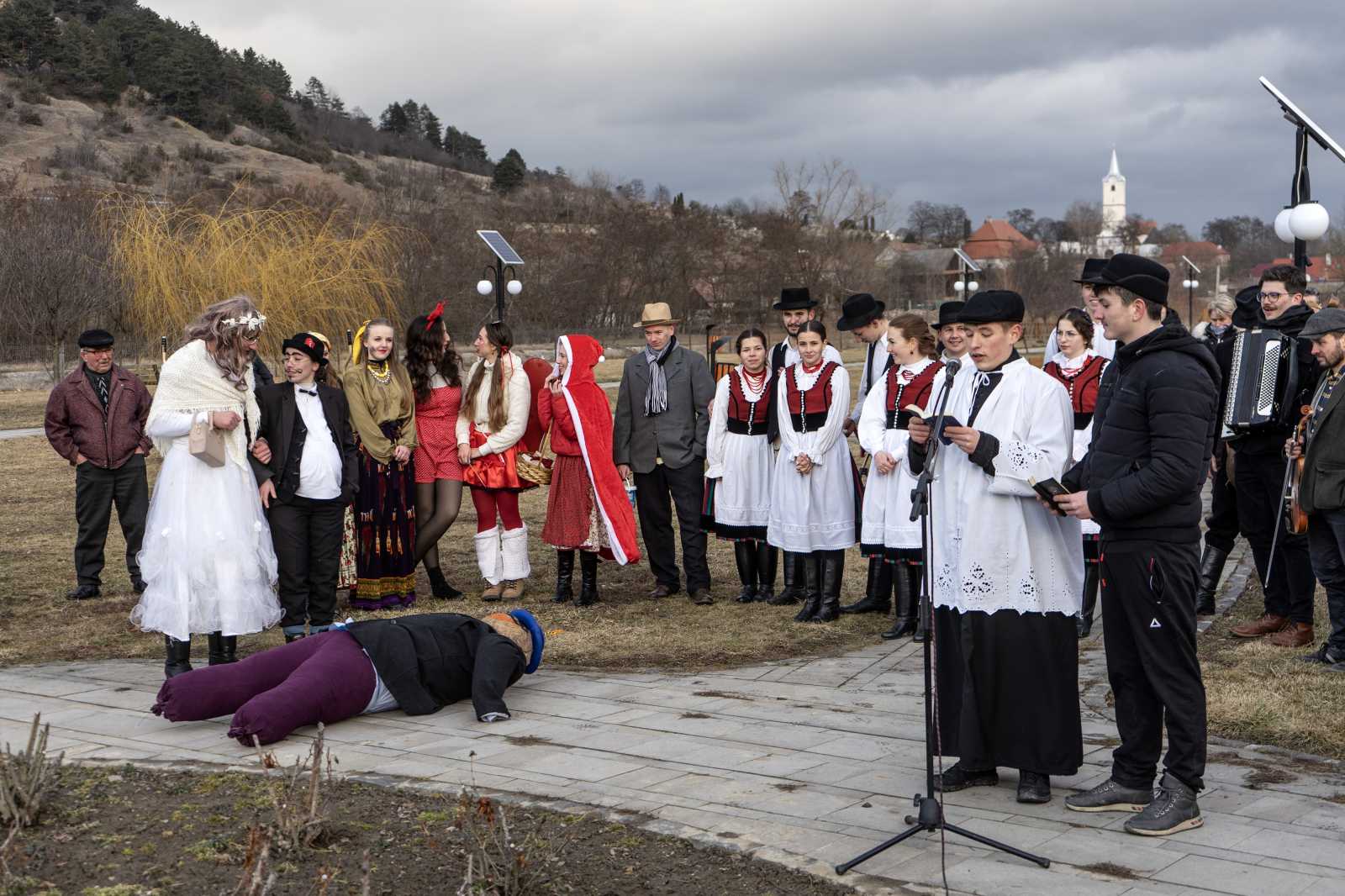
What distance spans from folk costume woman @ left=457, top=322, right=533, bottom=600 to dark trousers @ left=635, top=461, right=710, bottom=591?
2.93 ft

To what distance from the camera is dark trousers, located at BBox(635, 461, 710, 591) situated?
951cm

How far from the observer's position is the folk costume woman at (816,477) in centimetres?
873

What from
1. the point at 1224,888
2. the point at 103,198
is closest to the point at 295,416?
the point at 1224,888

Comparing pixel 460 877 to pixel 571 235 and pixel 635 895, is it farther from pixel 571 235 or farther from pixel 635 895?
pixel 571 235

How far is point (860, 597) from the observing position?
9.55m

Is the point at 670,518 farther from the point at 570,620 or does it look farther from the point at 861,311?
the point at 861,311

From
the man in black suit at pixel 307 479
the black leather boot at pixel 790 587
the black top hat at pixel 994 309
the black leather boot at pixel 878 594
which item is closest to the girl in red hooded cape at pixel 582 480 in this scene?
the black leather boot at pixel 790 587

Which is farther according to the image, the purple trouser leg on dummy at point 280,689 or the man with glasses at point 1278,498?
the man with glasses at point 1278,498

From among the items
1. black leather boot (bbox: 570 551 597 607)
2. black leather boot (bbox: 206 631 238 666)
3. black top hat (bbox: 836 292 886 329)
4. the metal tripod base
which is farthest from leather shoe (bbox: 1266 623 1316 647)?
black leather boot (bbox: 206 631 238 666)

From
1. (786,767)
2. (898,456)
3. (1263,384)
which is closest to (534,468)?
(898,456)

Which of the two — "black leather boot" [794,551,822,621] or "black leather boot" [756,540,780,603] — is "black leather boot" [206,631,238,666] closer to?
"black leather boot" [794,551,822,621]

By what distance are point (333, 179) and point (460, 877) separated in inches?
3535

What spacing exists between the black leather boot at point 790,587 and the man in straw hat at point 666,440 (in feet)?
1.67

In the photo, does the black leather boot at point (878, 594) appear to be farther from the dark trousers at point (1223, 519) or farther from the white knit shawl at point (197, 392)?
the white knit shawl at point (197, 392)
